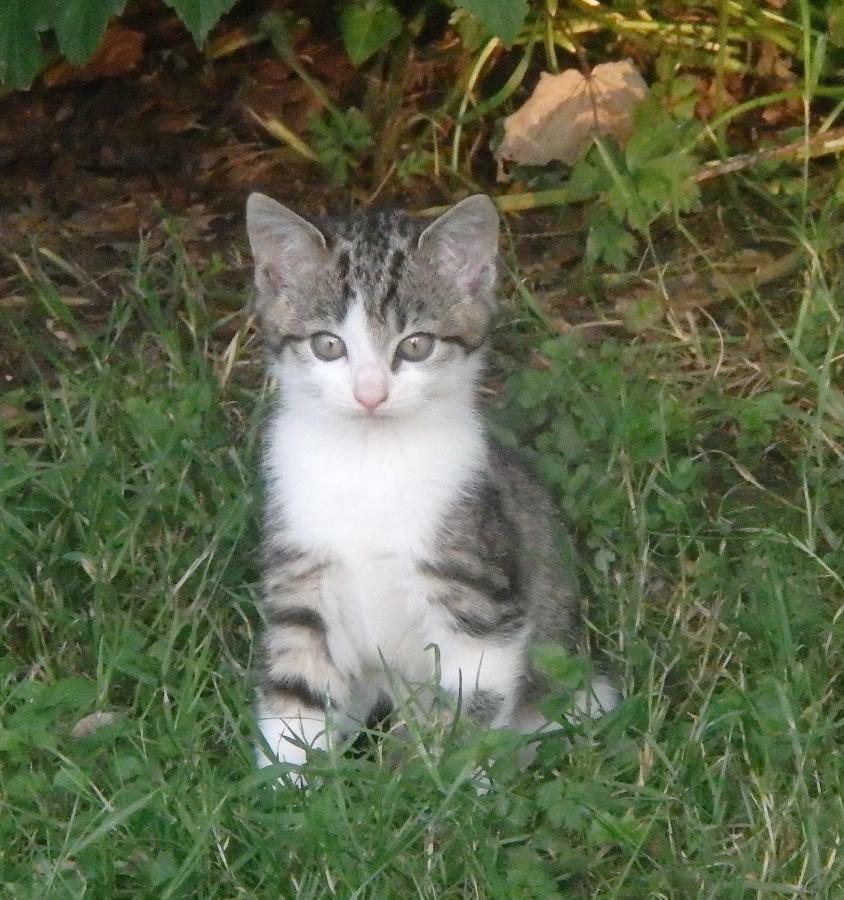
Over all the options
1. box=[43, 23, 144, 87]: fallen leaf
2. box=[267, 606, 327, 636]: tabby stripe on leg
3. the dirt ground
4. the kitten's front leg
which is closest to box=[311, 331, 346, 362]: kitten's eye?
the kitten's front leg

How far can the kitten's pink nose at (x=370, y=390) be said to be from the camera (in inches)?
128

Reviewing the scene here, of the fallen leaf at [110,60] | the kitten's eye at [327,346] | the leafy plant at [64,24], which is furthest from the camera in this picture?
the fallen leaf at [110,60]

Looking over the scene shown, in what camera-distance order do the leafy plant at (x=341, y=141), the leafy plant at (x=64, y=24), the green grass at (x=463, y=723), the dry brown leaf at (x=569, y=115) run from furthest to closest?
the leafy plant at (x=341, y=141) < the dry brown leaf at (x=569, y=115) < the leafy plant at (x=64, y=24) < the green grass at (x=463, y=723)

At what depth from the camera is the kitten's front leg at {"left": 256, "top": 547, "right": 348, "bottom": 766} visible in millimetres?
3379

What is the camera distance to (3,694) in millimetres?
3295

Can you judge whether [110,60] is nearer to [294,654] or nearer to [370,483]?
[370,483]

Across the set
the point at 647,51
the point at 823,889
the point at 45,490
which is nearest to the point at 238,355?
the point at 45,490

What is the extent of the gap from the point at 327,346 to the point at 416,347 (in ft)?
0.63

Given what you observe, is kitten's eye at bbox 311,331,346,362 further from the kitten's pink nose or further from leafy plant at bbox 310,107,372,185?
leafy plant at bbox 310,107,372,185

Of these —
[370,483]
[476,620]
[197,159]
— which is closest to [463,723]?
[476,620]

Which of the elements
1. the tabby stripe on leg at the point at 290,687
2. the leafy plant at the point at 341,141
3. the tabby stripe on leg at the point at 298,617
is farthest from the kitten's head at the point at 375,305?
the leafy plant at the point at 341,141

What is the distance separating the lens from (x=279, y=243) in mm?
3486

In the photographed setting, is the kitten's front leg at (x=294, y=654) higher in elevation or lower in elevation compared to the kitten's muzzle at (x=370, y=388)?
lower

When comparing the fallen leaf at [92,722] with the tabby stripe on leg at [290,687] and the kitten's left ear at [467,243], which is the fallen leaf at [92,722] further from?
the kitten's left ear at [467,243]
